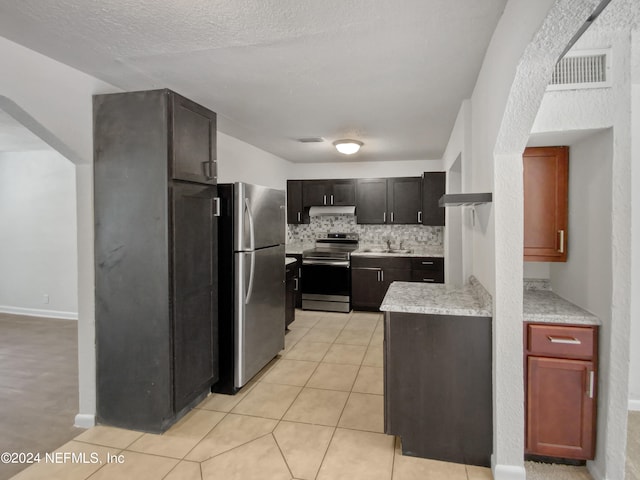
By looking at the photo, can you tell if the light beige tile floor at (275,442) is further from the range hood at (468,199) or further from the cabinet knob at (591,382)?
the range hood at (468,199)

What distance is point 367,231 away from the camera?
6.34 meters

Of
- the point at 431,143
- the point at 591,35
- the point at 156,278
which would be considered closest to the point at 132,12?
the point at 156,278

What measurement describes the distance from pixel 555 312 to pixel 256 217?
228 centimetres

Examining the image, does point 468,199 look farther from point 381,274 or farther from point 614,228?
point 381,274

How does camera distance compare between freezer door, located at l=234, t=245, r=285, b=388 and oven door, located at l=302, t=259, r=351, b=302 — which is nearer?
freezer door, located at l=234, t=245, r=285, b=388

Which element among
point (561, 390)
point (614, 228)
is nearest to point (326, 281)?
point (561, 390)

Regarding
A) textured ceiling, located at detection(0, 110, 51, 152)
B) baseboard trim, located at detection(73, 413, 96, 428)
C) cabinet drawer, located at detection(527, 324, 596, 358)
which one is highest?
textured ceiling, located at detection(0, 110, 51, 152)

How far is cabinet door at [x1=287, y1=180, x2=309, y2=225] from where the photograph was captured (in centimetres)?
633

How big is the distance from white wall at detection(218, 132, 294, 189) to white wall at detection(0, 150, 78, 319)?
2498 mm

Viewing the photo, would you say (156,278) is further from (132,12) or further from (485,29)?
(485,29)

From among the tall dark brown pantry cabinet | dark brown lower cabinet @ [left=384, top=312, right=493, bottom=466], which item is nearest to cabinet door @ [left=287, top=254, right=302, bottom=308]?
the tall dark brown pantry cabinet

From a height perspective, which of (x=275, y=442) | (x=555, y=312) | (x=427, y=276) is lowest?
(x=275, y=442)

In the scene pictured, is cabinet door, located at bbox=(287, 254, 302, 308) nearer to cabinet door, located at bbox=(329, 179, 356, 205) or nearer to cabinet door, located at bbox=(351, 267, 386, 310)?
cabinet door, located at bbox=(351, 267, 386, 310)

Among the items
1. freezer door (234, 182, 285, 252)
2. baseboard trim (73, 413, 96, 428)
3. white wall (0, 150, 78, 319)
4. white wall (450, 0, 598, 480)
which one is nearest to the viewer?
white wall (450, 0, 598, 480)
